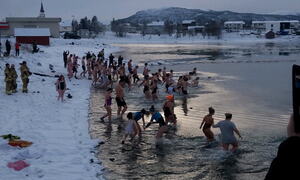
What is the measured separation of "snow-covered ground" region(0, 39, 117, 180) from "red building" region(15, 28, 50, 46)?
32.5m

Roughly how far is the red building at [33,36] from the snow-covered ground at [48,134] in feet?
107

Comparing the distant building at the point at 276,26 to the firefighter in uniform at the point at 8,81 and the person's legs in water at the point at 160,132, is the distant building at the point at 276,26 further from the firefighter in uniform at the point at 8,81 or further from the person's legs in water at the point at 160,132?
the person's legs in water at the point at 160,132

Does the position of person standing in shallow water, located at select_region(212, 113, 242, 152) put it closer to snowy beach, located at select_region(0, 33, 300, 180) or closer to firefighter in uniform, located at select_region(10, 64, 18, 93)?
snowy beach, located at select_region(0, 33, 300, 180)

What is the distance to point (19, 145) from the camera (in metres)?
9.80

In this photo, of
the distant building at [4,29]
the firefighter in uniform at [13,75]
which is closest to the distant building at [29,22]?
the distant building at [4,29]

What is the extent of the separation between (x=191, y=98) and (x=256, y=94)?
354cm

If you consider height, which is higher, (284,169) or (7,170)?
(284,169)

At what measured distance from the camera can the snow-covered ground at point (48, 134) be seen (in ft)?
27.6

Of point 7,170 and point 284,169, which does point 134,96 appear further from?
point 284,169

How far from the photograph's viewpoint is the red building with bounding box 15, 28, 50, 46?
169 ft

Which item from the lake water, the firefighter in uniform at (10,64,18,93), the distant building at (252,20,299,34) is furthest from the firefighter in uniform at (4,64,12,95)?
the distant building at (252,20,299,34)

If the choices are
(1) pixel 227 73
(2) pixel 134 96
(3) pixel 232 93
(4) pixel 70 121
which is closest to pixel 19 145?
(4) pixel 70 121

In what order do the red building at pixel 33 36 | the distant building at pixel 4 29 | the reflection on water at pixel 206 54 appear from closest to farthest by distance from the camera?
the reflection on water at pixel 206 54, the red building at pixel 33 36, the distant building at pixel 4 29

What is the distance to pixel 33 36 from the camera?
51.8 meters
